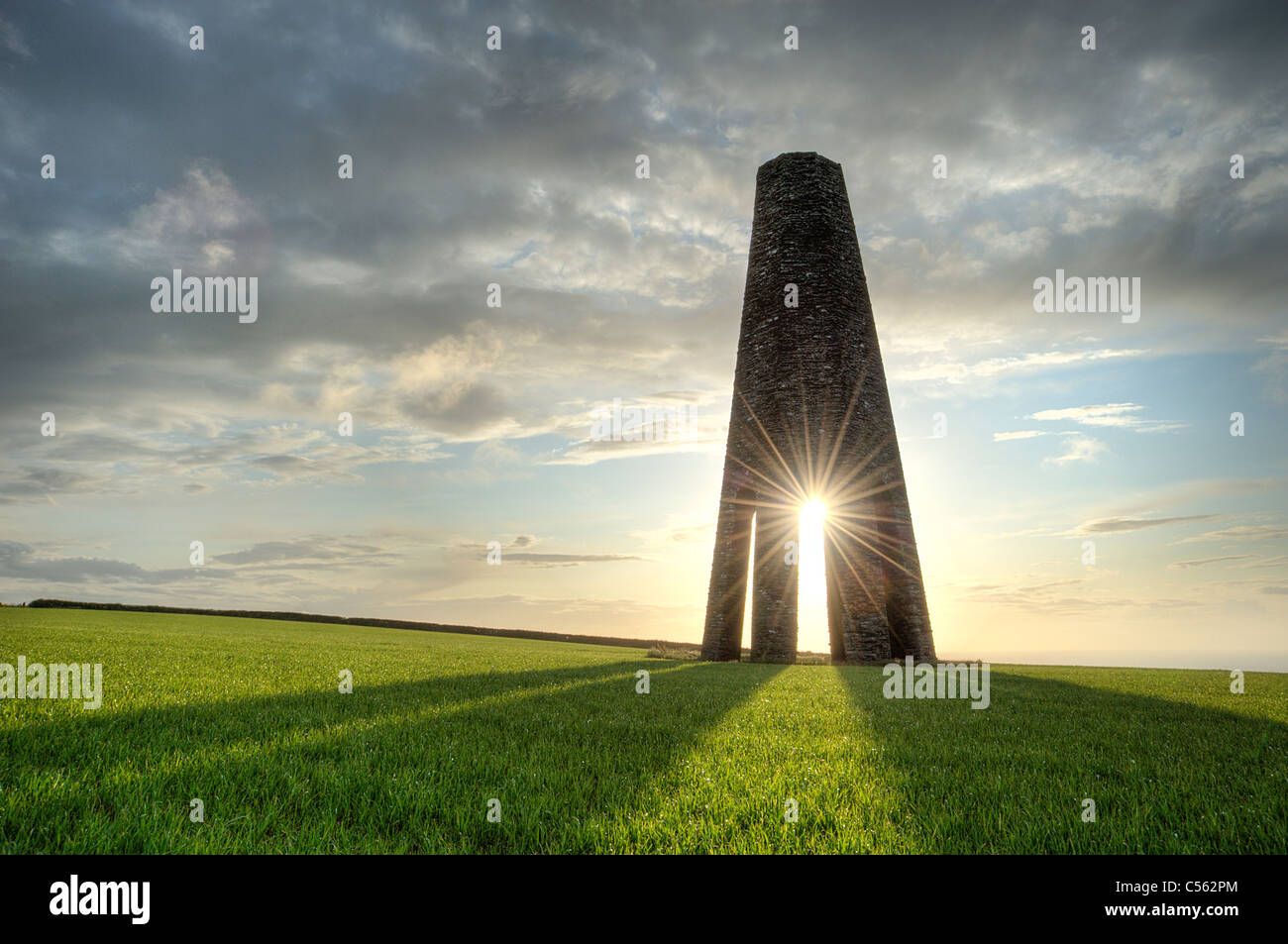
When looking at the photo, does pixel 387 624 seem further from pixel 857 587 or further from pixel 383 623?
pixel 857 587

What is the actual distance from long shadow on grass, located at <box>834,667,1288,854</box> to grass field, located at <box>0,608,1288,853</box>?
0.03m

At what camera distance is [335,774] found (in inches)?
197

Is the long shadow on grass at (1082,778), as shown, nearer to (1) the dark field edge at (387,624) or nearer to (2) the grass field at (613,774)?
(2) the grass field at (613,774)

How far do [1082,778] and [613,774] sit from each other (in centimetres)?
419

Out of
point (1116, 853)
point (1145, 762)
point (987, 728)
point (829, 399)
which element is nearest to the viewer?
point (1116, 853)

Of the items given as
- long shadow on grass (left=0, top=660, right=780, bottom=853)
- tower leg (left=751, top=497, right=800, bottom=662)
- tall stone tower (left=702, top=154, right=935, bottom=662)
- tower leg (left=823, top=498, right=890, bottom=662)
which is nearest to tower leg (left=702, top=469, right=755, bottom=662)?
tall stone tower (left=702, top=154, right=935, bottom=662)

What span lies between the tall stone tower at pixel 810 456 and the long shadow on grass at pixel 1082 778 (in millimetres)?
14062

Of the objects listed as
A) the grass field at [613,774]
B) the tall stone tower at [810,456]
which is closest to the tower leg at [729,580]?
the tall stone tower at [810,456]

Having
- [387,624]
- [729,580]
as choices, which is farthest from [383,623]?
[729,580]
